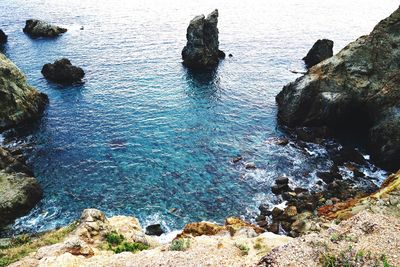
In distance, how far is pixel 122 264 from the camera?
65.9ft

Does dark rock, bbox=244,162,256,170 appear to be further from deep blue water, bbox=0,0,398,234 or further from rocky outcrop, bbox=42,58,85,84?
rocky outcrop, bbox=42,58,85,84

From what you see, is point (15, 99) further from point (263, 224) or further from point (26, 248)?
point (263, 224)

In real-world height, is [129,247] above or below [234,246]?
below

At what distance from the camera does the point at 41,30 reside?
9994cm

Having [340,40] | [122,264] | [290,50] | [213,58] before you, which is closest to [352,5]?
[340,40]

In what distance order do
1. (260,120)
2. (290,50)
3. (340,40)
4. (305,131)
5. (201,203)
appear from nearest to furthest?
1. (201,203)
2. (305,131)
3. (260,120)
4. (290,50)
5. (340,40)

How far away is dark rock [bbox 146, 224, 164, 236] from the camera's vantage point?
35.7 m

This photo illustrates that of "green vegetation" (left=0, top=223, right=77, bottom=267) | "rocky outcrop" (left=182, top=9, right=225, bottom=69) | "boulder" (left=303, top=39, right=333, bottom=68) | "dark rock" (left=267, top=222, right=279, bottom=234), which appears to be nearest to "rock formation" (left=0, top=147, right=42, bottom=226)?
"green vegetation" (left=0, top=223, right=77, bottom=267)

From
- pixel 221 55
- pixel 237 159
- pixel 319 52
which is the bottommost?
pixel 237 159

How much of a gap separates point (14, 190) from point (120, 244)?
18.4 metres

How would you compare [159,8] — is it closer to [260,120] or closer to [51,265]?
[260,120]

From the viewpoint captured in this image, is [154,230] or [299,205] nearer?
[154,230]

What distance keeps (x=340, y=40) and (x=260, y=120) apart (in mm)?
58073

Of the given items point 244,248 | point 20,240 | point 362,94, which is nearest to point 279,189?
point 362,94
